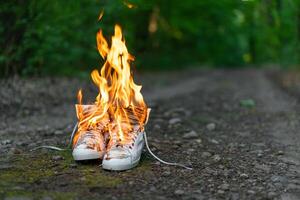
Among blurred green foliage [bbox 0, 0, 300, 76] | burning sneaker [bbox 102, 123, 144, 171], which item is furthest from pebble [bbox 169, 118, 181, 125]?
burning sneaker [bbox 102, 123, 144, 171]

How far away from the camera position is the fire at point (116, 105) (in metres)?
4.26

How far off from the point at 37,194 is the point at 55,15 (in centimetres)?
451

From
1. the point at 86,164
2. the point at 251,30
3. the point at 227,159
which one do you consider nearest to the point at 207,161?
the point at 227,159

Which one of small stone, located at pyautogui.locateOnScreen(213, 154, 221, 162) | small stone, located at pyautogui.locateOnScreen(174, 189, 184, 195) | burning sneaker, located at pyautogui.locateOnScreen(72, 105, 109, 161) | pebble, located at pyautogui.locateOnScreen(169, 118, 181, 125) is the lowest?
pebble, located at pyautogui.locateOnScreen(169, 118, 181, 125)

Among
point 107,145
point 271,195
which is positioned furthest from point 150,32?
point 271,195

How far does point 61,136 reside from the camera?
5.25 metres

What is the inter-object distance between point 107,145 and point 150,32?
13208 mm

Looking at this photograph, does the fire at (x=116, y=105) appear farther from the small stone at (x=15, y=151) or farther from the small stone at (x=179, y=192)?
the small stone at (x=179, y=192)

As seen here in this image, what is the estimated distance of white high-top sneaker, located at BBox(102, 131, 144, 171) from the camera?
3861 millimetres

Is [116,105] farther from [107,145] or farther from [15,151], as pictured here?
[15,151]

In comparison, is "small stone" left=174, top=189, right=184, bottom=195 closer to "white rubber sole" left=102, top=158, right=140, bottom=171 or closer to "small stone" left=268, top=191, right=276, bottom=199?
"white rubber sole" left=102, top=158, right=140, bottom=171

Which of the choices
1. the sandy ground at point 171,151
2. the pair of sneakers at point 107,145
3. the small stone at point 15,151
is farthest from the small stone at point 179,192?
the small stone at point 15,151

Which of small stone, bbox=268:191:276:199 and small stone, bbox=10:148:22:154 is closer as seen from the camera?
small stone, bbox=268:191:276:199

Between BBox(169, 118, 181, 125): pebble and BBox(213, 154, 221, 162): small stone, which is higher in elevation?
BBox(213, 154, 221, 162): small stone
